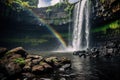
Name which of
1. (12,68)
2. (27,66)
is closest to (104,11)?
(27,66)

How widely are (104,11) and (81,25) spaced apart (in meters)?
11.4

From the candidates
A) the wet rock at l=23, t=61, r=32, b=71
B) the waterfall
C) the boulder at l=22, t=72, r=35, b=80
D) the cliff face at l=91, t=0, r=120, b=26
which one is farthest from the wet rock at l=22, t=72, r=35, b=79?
the waterfall

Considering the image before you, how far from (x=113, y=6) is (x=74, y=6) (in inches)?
809

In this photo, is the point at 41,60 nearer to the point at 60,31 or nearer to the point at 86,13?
the point at 86,13

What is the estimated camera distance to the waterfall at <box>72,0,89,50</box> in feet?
155

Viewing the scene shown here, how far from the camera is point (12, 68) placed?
581 inches

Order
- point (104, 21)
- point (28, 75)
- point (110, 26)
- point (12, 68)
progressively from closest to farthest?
point (28, 75)
point (12, 68)
point (110, 26)
point (104, 21)

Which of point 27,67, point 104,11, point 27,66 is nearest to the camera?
point 27,67

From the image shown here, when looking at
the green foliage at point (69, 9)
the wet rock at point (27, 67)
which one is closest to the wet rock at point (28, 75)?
the wet rock at point (27, 67)

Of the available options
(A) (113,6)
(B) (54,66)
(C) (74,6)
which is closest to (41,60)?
(B) (54,66)

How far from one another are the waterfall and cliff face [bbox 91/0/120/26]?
10.3 feet

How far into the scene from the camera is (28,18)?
5591 centimetres

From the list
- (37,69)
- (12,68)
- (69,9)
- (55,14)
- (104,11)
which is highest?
(69,9)

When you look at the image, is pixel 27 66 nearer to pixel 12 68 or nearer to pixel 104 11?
pixel 12 68
